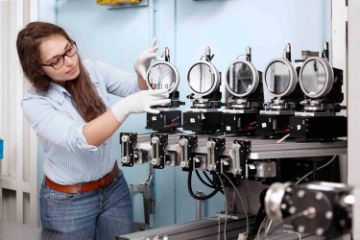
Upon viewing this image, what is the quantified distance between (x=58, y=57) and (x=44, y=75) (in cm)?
12

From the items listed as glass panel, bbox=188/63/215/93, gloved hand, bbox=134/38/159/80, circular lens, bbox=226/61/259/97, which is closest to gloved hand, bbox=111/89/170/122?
glass panel, bbox=188/63/215/93

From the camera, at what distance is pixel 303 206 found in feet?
3.70

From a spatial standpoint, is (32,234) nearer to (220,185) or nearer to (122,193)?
(122,193)

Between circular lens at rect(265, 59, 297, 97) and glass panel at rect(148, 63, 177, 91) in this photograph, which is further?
glass panel at rect(148, 63, 177, 91)

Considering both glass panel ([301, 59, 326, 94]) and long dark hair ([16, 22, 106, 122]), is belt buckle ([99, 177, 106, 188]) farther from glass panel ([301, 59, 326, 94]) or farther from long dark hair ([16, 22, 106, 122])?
glass panel ([301, 59, 326, 94])

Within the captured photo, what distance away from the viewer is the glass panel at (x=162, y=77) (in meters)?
2.22

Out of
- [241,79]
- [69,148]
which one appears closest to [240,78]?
[241,79]

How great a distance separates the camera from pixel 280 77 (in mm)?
2027

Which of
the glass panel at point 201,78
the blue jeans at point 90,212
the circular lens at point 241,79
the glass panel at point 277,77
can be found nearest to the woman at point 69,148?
the blue jeans at point 90,212

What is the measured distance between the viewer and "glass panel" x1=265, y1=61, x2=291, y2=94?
2011 millimetres

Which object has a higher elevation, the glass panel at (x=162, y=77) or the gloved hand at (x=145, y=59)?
the gloved hand at (x=145, y=59)

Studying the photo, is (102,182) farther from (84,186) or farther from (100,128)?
(100,128)

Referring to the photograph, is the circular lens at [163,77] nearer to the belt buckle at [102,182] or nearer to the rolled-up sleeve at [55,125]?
the rolled-up sleeve at [55,125]

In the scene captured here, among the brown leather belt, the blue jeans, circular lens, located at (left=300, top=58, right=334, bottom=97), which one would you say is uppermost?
circular lens, located at (left=300, top=58, right=334, bottom=97)
